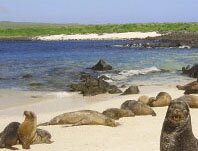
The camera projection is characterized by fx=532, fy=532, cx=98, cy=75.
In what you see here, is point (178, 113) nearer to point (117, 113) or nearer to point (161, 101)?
point (117, 113)

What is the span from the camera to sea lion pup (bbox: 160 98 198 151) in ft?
22.4

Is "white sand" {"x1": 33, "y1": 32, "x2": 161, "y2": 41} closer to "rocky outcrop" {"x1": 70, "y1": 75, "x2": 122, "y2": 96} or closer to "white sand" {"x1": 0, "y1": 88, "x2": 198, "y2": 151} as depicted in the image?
"rocky outcrop" {"x1": 70, "y1": 75, "x2": 122, "y2": 96}

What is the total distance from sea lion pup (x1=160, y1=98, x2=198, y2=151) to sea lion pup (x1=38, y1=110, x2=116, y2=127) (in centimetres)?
419

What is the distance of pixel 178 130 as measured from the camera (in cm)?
691

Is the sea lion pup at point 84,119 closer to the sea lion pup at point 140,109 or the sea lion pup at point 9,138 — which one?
the sea lion pup at point 140,109

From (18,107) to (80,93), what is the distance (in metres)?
3.83

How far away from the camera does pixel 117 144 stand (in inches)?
370

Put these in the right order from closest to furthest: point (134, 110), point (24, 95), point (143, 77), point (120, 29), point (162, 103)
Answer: point (134, 110)
point (162, 103)
point (24, 95)
point (143, 77)
point (120, 29)

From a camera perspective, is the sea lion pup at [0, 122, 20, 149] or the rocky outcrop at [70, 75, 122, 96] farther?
the rocky outcrop at [70, 75, 122, 96]

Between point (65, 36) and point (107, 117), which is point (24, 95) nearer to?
point (107, 117)

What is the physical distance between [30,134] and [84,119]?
2037 millimetres

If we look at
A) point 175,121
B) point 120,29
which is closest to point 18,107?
point 175,121

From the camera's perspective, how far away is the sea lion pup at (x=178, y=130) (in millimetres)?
6836

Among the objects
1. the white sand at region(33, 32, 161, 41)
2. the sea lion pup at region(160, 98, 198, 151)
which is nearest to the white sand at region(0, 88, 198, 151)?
the sea lion pup at region(160, 98, 198, 151)
